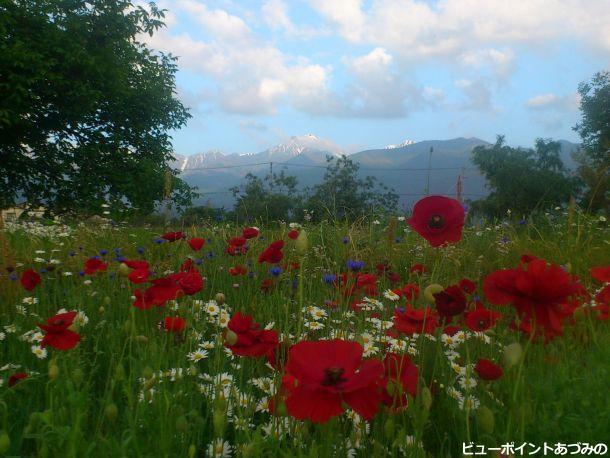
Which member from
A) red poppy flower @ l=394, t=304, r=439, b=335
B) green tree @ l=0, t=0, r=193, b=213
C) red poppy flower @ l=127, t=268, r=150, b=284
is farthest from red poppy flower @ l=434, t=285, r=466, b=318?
green tree @ l=0, t=0, r=193, b=213

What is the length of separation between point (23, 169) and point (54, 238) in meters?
9.62

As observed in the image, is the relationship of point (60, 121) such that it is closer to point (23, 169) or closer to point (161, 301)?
point (23, 169)

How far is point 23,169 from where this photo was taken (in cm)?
1410

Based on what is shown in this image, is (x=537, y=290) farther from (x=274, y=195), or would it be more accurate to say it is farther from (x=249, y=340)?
(x=274, y=195)

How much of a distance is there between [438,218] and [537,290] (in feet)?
1.20

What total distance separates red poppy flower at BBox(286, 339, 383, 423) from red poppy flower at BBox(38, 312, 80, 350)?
858mm

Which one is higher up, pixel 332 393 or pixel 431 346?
pixel 332 393

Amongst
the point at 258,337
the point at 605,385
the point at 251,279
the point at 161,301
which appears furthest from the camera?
the point at 251,279

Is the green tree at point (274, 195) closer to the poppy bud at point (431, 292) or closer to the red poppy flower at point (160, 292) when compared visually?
the red poppy flower at point (160, 292)

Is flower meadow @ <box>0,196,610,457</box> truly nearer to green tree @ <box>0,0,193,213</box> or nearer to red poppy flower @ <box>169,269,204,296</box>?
red poppy flower @ <box>169,269,204,296</box>

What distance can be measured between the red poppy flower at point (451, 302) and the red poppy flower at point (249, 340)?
1.41ft

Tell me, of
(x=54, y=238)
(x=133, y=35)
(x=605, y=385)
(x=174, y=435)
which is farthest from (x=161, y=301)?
(x=133, y=35)

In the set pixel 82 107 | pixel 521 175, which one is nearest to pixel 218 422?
pixel 82 107

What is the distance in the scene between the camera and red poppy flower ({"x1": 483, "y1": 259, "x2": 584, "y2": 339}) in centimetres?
109
